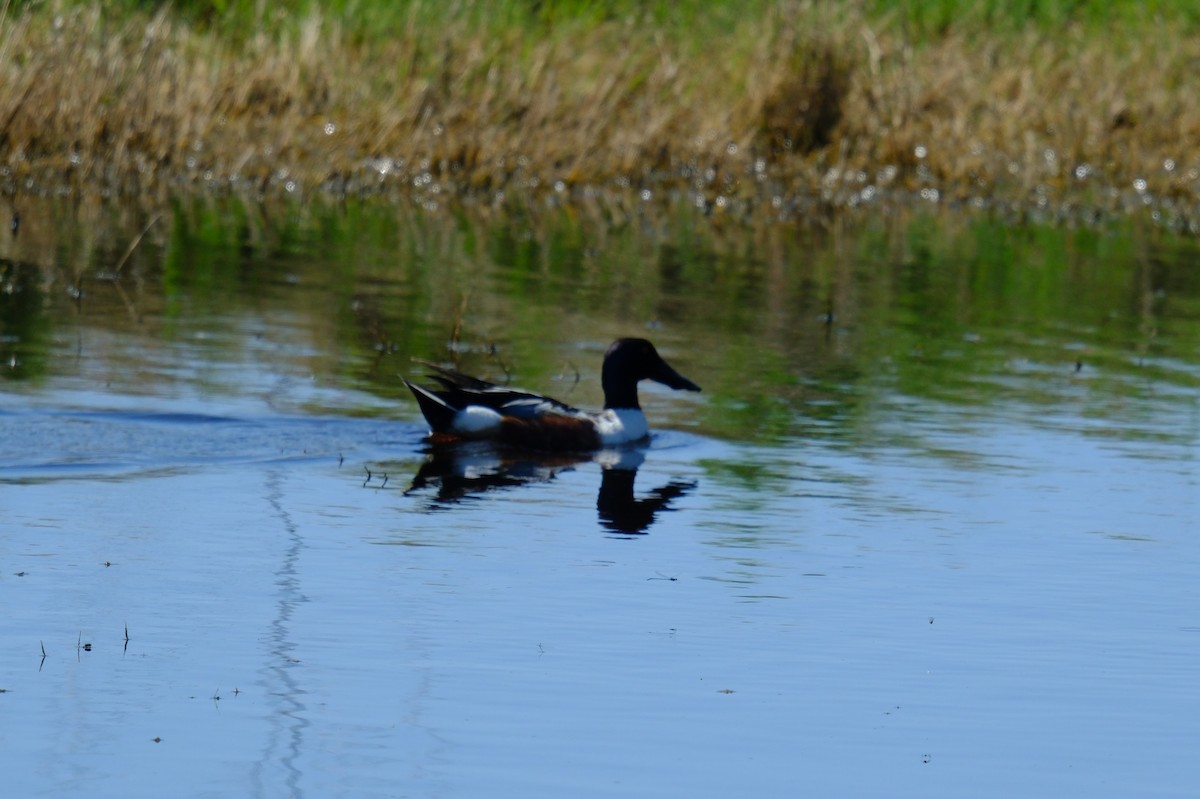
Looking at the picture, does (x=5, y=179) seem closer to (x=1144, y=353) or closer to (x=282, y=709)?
(x=1144, y=353)

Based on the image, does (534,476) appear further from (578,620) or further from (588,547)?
(578,620)

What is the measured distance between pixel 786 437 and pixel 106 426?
9.78 feet

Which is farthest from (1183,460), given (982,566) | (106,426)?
(106,426)

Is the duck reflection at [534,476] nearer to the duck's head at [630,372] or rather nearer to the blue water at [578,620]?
the blue water at [578,620]

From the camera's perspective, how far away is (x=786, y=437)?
10156 mm

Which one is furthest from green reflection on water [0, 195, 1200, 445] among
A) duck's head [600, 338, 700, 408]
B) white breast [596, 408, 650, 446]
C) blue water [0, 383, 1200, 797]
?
blue water [0, 383, 1200, 797]

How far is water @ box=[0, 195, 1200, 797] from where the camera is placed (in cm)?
532

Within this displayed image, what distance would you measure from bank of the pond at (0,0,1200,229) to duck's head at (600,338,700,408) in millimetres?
9251

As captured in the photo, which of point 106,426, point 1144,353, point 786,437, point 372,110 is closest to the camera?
point 106,426

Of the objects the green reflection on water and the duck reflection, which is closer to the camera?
the duck reflection

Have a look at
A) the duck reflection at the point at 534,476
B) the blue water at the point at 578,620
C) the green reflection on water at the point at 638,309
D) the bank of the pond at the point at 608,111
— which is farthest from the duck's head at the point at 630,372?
the bank of the pond at the point at 608,111

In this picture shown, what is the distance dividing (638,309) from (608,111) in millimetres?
7061

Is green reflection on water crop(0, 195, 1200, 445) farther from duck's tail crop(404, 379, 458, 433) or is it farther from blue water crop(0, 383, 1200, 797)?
blue water crop(0, 383, 1200, 797)

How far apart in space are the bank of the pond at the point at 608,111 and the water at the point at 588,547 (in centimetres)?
456
